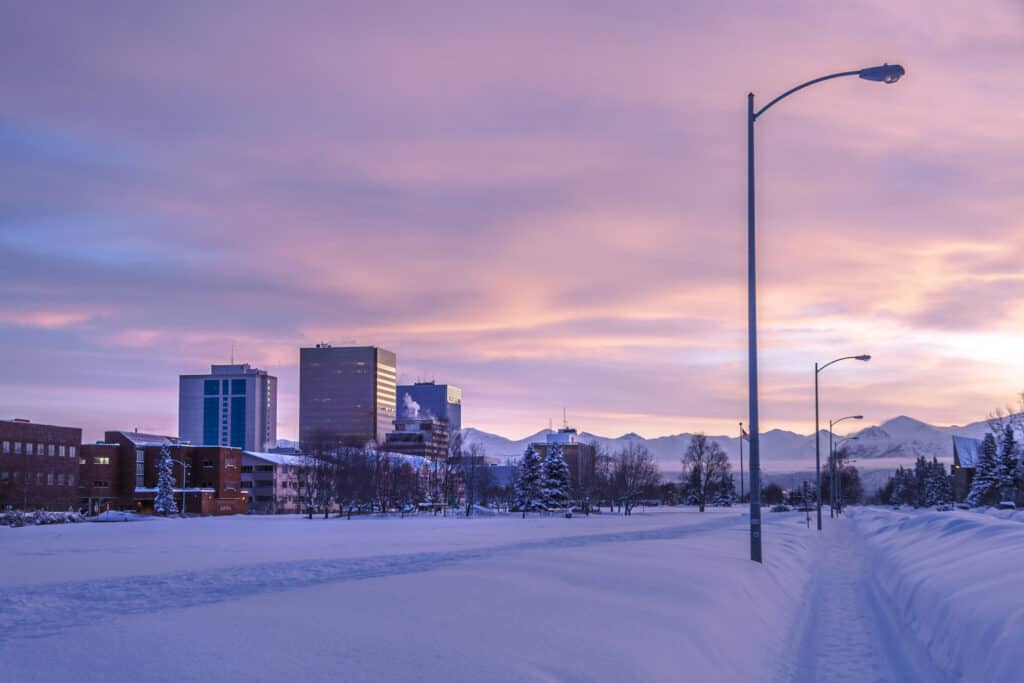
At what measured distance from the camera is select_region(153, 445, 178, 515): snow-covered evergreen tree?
111125mm

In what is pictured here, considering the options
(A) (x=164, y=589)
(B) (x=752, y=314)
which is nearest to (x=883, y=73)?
(B) (x=752, y=314)

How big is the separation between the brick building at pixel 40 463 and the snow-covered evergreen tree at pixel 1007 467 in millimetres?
100787

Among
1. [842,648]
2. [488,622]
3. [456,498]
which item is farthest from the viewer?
[456,498]

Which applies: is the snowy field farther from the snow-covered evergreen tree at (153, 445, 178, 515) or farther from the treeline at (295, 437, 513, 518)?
the snow-covered evergreen tree at (153, 445, 178, 515)

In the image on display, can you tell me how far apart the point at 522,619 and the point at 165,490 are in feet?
355

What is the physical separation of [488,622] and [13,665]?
5.71 meters

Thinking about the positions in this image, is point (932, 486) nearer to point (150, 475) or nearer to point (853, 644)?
point (150, 475)

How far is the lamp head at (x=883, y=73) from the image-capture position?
65.7 feet

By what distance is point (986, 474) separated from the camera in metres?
126

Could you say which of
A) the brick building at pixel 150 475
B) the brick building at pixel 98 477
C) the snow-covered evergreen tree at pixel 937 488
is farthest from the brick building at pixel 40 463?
the snow-covered evergreen tree at pixel 937 488

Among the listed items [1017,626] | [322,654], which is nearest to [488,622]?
[322,654]

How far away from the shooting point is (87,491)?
117312 millimetres

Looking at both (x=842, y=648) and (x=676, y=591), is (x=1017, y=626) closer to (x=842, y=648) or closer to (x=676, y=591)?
(x=842, y=648)

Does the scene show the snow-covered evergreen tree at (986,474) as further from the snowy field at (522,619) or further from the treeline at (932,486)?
the snowy field at (522,619)
